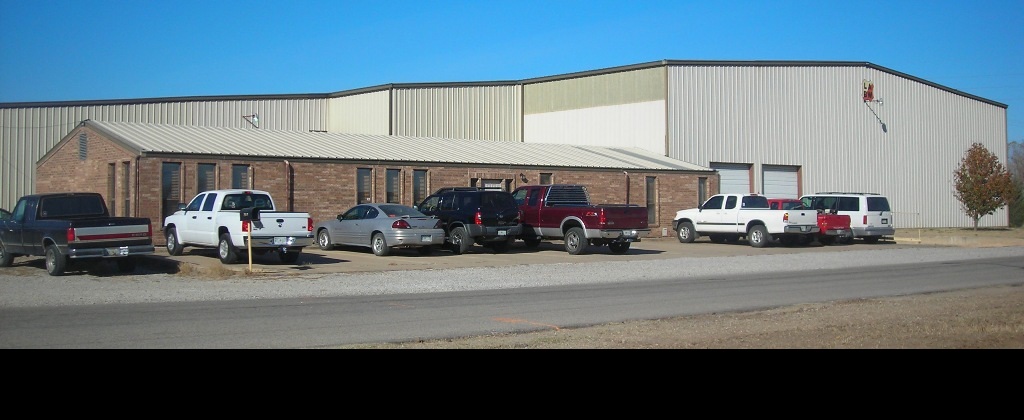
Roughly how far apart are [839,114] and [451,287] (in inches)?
1486

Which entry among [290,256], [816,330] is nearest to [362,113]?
[290,256]

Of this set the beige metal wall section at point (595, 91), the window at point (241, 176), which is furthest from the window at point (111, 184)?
the beige metal wall section at point (595, 91)

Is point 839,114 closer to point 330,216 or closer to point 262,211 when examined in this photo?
point 330,216

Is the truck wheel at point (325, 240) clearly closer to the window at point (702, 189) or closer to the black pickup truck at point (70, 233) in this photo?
the black pickup truck at point (70, 233)

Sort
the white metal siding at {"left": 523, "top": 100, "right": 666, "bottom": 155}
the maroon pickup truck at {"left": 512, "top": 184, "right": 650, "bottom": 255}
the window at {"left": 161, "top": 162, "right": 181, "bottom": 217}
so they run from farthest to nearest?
the white metal siding at {"left": 523, "top": 100, "right": 666, "bottom": 155}
the window at {"left": 161, "top": 162, "right": 181, "bottom": 217}
the maroon pickup truck at {"left": 512, "top": 184, "right": 650, "bottom": 255}

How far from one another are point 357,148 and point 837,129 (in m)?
28.5

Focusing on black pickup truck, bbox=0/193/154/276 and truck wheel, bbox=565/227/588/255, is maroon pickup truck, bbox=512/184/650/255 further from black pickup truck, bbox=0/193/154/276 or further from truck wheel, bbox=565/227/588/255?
black pickup truck, bbox=0/193/154/276

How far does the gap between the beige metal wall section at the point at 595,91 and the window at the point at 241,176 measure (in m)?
22.9

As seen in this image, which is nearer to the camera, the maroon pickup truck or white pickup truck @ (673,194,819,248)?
the maroon pickup truck

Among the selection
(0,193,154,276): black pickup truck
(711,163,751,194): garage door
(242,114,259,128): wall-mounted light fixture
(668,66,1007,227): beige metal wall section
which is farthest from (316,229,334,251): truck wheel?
(711,163,751,194): garage door

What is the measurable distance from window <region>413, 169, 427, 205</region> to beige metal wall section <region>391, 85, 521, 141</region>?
48.4ft

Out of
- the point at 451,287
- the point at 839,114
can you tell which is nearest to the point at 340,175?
the point at 451,287

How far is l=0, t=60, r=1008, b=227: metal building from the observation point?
4578 centimetres
